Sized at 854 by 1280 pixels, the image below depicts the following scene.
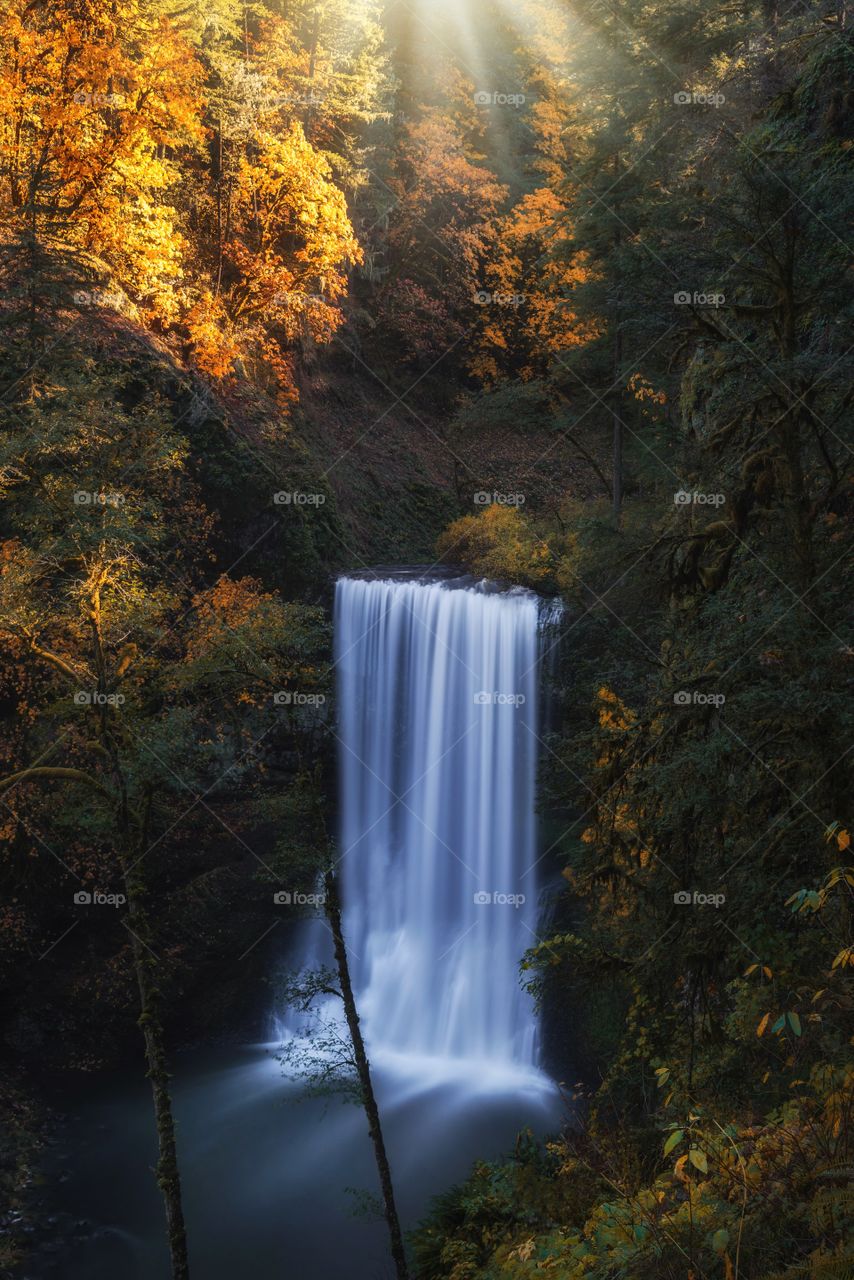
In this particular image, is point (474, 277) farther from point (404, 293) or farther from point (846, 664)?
point (846, 664)

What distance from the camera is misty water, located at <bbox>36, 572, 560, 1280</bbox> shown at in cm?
1179

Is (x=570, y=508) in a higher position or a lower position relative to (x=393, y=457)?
lower

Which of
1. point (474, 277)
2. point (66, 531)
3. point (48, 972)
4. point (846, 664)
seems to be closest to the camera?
point (846, 664)

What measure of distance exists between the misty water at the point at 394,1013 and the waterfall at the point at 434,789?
4cm

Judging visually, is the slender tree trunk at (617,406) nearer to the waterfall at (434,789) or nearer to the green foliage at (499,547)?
the green foliage at (499,547)

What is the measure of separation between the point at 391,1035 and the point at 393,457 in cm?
1558

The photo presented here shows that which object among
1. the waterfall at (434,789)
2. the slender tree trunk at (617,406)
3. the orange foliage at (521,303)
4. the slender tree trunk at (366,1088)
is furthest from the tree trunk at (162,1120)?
the orange foliage at (521,303)

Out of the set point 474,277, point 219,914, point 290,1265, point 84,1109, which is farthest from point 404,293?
point 290,1265

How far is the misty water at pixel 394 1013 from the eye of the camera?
38.7 ft

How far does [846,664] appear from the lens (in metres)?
5.63

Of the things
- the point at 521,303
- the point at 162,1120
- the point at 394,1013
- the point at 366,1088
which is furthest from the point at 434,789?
the point at 521,303

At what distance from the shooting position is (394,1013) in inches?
661

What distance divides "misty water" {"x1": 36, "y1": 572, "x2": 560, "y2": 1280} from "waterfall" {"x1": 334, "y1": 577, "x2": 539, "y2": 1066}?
39 millimetres

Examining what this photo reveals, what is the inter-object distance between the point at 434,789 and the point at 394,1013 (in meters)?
4.24
